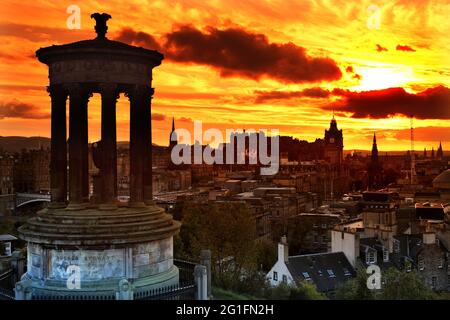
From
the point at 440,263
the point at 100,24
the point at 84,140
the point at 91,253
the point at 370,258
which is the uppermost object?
the point at 100,24

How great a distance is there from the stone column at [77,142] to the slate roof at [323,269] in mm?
20514

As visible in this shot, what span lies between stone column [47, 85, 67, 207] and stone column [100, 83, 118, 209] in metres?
1.51

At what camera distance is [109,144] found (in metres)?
17.7

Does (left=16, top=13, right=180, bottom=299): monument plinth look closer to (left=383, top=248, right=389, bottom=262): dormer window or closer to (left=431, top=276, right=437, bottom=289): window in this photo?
(left=383, top=248, right=389, bottom=262): dormer window

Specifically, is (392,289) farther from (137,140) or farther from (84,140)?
(84,140)

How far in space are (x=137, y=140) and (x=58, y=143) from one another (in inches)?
94.2

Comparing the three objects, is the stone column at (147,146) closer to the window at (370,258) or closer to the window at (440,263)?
the window at (370,258)

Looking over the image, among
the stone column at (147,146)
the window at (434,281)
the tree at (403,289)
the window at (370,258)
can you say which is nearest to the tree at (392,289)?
the tree at (403,289)

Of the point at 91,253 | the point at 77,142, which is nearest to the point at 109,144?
the point at 77,142

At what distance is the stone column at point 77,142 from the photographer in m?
17.7

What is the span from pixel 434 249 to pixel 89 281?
29.9 meters

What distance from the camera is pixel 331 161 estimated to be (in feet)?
504

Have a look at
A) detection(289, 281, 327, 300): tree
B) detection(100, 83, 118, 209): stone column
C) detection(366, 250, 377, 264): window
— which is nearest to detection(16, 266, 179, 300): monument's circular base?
detection(100, 83, 118, 209): stone column

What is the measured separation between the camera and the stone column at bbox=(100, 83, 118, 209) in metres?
17.6
